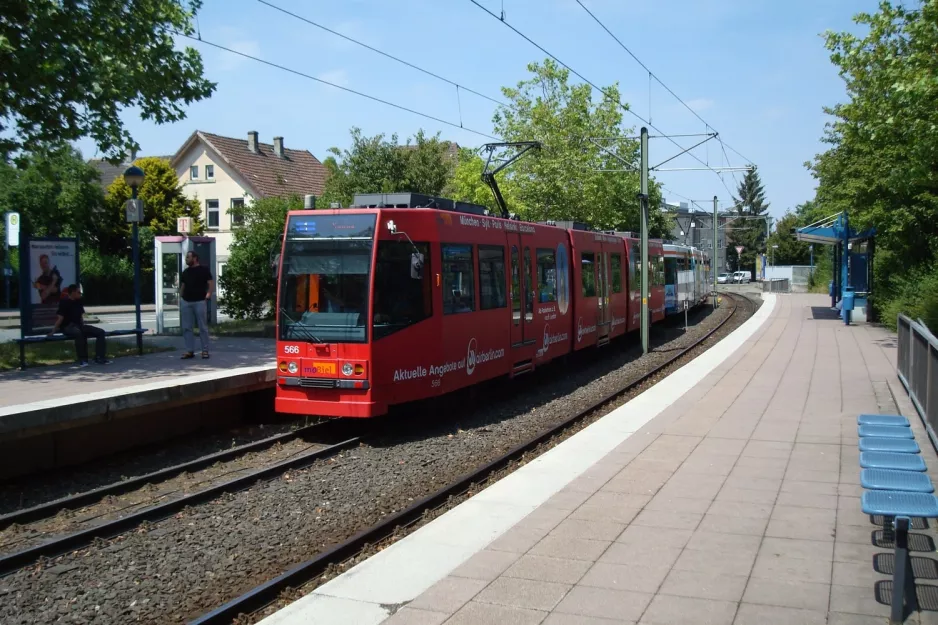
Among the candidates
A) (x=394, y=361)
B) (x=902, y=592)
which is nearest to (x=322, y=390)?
(x=394, y=361)

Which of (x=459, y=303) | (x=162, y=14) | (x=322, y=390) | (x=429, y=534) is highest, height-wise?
(x=162, y=14)

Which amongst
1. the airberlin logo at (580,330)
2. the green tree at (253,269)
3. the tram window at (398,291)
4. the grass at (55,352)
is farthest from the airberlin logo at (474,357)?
the green tree at (253,269)

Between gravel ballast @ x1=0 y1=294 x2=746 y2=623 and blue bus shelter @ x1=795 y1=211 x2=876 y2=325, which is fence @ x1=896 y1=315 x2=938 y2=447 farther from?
blue bus shelter @ x1=795 y1=211 x2=876 y2=325

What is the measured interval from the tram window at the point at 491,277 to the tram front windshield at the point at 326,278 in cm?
269

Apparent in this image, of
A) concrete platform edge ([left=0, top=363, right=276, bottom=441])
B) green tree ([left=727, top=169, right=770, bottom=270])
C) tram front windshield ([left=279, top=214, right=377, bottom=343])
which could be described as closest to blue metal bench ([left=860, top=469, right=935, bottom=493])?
tram front windshield ([left=279, top=214, right=377, bottom=343])

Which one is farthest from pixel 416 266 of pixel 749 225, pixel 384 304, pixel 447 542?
pixel 749 225

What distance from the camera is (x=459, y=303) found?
12312 mm

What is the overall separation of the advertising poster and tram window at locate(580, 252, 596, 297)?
10332 millimetres

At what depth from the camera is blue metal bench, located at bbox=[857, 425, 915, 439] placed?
7316mm

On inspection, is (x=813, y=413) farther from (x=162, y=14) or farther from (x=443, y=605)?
(x=162, y=14)

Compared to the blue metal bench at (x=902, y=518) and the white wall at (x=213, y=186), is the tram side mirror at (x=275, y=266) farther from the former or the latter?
the white wall at (x=213, y=186)

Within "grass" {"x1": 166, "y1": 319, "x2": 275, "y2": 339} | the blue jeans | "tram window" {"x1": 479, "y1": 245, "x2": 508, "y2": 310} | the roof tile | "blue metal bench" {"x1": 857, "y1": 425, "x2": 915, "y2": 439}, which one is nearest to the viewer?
"blue metal bench" {"x1": 857, "y1": 425, "x2": 915, "y2": 439}

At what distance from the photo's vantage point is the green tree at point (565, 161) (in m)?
36.6

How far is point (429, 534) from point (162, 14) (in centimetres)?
1327
